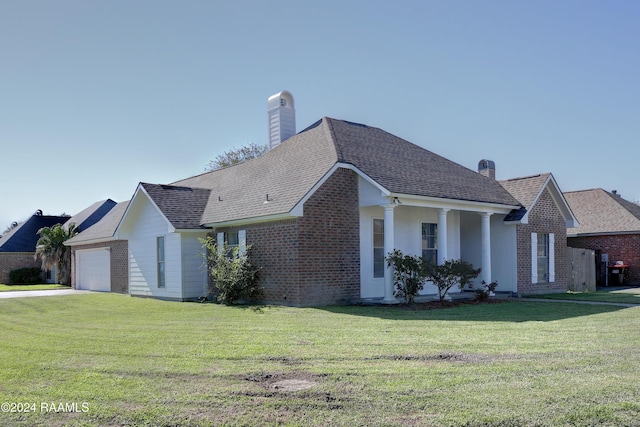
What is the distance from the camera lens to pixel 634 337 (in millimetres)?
10344

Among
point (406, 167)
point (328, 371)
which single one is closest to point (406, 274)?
point (406, 167)

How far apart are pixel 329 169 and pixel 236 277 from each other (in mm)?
4309

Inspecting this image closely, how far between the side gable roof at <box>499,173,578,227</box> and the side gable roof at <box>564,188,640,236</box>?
25.1 ft

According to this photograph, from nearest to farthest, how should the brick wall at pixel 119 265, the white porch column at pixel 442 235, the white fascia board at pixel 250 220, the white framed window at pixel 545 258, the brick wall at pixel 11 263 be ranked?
the white fascia board at pixel 250 220
the white porch column at pixel 442 235
the white framed window at pixel 545 258
the brick wall at pixel 119 265
the brick wall at pixel 11 263

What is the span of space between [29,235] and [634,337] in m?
43.6

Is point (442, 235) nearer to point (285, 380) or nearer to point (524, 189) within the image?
point (524, 189)

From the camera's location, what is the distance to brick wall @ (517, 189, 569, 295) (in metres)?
20.8

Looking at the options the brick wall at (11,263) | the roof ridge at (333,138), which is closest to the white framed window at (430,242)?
the roof ridge at (333,138)

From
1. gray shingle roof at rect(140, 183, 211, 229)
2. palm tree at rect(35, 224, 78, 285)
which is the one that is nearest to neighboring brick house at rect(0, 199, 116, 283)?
palm tree at rect(35, 224, 78, 285)

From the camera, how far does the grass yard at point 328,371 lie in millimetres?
5871

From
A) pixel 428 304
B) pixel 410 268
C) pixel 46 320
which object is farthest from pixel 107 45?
pixel 428 304

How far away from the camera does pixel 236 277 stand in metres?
17.4

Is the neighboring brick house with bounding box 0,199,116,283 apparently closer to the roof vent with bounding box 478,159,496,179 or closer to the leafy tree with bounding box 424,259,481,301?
the roof vent with bounding box 478,159,496,179

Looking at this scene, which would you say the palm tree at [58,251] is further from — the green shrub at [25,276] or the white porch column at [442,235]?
the white porch column at [442,235]
